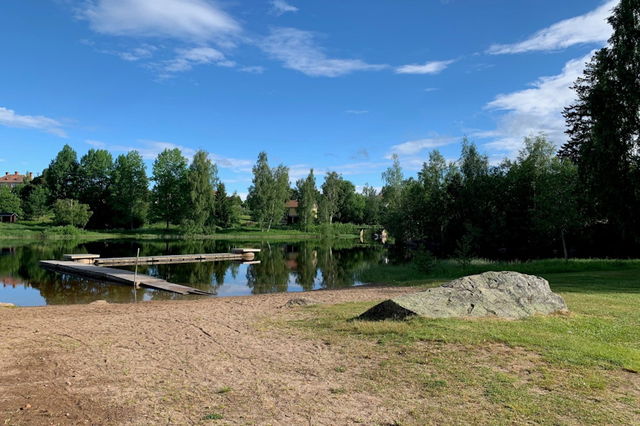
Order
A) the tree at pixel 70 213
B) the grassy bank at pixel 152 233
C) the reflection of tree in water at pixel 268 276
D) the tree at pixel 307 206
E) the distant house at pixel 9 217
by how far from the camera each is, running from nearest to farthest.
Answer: the reflection of tree in water at pixel 268 276 < the grassy bank at pixel 152 233 < the tree at pixel 70 213 < the distant house at pixel 9 217 < the tree at pixel 307 206

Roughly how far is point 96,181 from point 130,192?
12.5 m

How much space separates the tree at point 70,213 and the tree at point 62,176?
42.8ft

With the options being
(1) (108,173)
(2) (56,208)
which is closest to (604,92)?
(2) (56,208)

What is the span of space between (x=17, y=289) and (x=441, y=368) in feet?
80.2

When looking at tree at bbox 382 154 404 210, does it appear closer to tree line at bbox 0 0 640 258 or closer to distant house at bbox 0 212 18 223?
tree line at bbox 0 0 640 258

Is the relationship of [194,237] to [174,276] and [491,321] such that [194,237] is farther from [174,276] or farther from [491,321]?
[491,321]

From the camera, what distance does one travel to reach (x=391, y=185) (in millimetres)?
68750

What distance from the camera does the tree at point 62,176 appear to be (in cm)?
8238

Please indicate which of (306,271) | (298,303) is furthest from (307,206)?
(298,303)

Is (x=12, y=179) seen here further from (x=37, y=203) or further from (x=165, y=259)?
(x=165, y=259)

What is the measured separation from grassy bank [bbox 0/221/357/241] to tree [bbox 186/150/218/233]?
8.10 ft

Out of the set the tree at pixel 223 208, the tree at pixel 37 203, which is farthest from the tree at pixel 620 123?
the tree at pixel 37 203

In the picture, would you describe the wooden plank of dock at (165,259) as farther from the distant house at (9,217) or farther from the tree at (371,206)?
the distant house at (9,217)

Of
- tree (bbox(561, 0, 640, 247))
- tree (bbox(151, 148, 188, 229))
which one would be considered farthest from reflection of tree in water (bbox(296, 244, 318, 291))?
tree (bbox(151, 148, 188, 229))
